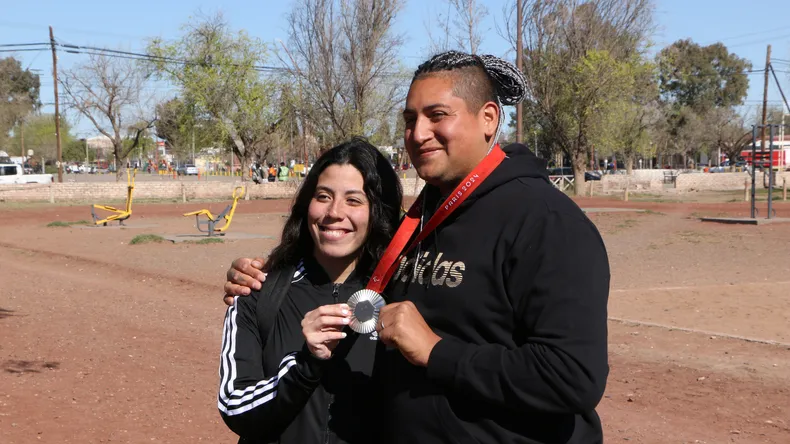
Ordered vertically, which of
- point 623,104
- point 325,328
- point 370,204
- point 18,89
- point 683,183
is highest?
point 18,89

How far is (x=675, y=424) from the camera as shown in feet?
19.3

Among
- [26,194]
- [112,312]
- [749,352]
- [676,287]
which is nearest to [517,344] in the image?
[749,352]

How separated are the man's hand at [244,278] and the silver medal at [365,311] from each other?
1.84 ft

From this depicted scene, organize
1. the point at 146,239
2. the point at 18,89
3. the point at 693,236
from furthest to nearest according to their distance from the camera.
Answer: the point at 18,89, the point at 693,236, the point at 146,239

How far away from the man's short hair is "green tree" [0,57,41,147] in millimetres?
101632

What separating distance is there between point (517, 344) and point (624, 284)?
11283 millimetres

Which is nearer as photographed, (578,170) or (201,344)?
(201,344)

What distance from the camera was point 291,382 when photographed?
220 cm

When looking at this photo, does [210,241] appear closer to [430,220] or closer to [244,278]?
[244,278]

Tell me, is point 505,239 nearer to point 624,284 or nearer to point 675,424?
point 675,424

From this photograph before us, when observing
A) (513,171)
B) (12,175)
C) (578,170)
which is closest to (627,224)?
(578,170)

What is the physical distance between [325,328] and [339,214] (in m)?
0.50

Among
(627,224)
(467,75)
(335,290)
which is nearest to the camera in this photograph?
(467,75)

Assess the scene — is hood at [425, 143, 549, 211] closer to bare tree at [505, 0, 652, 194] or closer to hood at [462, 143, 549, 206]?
hood at [462, 143, 549, 206]
